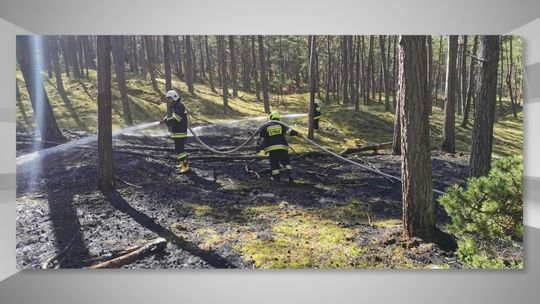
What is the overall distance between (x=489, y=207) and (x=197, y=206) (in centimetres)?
285

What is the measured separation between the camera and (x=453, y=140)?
494 cm

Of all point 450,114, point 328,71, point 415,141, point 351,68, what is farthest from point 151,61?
point 450,114

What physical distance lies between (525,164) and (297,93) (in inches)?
97.4

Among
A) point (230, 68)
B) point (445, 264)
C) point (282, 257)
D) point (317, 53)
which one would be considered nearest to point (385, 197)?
point (445, 264)

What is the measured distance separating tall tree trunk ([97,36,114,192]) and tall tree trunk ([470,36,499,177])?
3.91m

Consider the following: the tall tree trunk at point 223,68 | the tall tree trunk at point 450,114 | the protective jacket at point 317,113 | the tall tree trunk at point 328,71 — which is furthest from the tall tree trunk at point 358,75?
the tall tree trunk at point 223,68

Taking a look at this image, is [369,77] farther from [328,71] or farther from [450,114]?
[450,114]

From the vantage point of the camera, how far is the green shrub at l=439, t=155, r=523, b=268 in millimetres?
3922

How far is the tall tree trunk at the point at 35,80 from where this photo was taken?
15.5 feet

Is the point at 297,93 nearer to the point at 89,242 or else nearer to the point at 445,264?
the point at 445,264

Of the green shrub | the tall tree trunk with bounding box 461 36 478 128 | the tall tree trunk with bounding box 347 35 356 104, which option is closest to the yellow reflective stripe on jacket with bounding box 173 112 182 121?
the tall tree trunk with bounding box 347 35 356 104

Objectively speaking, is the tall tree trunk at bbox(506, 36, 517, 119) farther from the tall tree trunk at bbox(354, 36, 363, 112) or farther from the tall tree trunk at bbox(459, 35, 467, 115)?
the tall tree trunk at bbox(354, 36, 363, 112)

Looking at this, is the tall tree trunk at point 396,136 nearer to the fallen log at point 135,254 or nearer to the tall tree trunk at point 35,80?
the fallen log at point 135,254

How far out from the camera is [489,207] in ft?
12.8
